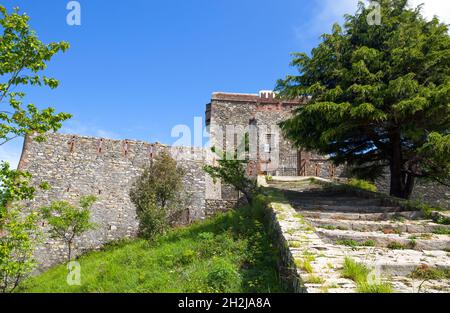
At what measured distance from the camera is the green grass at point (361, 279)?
352 centimetres

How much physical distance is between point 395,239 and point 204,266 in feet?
11.6

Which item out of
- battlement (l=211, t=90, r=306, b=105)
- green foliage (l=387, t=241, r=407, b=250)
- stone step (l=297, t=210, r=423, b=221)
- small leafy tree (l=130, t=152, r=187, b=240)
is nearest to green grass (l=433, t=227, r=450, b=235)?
stone step (l=297, t=210, r=423, b=221)

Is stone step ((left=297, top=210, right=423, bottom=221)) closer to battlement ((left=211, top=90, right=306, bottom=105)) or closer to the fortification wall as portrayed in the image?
the fortification wall

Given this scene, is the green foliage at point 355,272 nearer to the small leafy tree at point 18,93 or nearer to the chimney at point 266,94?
the small leafy tree at point 18,93

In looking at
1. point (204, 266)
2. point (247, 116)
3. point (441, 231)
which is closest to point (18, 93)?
point (204, 266)

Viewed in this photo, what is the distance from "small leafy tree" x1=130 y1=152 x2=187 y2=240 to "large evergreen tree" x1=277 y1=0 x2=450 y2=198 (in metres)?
5.21

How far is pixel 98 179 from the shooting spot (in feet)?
55.4

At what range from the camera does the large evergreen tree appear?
874 cm

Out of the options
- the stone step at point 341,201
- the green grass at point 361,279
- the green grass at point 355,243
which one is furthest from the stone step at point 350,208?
the green grass at point 361,279

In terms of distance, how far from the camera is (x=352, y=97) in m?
9.55
